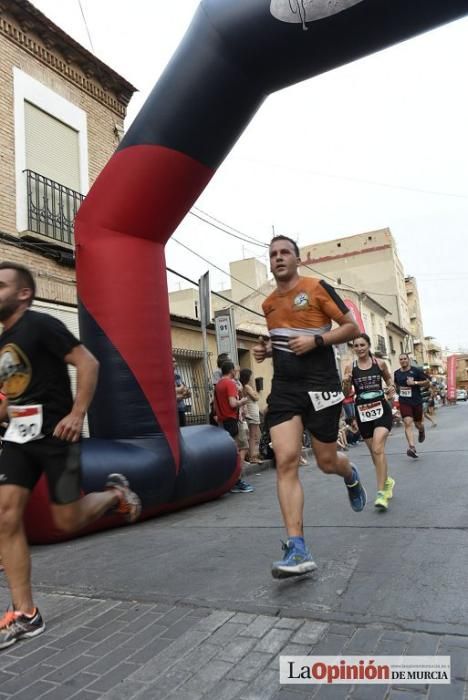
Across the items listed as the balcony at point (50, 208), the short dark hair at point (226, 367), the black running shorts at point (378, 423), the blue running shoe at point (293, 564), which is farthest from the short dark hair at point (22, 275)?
the balcony at point (50, 208)

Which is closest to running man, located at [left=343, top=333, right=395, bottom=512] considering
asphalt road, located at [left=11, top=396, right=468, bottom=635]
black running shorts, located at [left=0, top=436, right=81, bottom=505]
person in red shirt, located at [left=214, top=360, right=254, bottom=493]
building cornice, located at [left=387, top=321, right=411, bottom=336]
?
asphalt road, located at [left=11, top=396, right=468, bottom=635]

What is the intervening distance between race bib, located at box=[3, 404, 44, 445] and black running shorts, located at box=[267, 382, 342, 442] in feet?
4.68

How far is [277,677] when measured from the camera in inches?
86.4

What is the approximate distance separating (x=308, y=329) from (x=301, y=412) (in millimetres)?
535

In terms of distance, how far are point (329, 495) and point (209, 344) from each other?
1020cm

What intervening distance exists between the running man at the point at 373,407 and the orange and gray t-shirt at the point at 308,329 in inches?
75.4

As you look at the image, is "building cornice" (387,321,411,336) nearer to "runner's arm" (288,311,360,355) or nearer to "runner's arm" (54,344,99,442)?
"runner's arm" (288,311,360,355)

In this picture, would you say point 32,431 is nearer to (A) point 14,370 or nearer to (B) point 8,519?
(A) point 14,370

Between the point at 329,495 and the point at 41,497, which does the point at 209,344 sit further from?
the point at 41,497

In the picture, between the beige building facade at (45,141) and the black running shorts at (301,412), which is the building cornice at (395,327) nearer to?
the beige building facade at (45,141)

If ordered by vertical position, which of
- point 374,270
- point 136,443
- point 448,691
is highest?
point 374,270

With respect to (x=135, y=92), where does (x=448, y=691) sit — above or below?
below

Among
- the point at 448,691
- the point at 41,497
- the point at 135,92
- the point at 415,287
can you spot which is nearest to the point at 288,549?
the point at 448,691

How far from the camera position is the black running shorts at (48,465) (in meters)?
2.83
